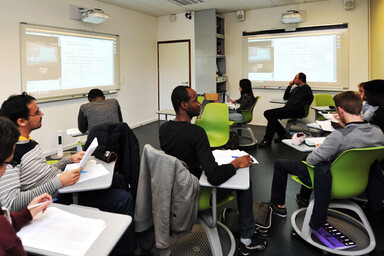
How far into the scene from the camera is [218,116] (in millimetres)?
3963

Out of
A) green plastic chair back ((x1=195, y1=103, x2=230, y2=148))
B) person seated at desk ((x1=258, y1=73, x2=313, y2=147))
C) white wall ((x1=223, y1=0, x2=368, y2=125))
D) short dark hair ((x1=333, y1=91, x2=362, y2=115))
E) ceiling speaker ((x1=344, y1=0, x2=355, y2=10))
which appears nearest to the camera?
short dark hair ((x1=333, y1=91, x2=362, y2=115))

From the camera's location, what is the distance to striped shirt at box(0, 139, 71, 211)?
1.46 m

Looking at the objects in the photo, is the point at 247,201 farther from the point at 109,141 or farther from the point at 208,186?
the point at 109,141

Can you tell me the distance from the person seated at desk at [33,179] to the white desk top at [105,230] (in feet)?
0.83

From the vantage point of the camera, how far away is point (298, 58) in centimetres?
652

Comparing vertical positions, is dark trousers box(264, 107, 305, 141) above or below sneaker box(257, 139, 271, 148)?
above

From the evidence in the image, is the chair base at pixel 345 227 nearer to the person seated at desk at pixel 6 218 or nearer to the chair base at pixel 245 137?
the person seated at desk at pixel 6 218

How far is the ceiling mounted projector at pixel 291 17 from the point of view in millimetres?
5938

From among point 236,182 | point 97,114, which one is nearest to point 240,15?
point 97,114

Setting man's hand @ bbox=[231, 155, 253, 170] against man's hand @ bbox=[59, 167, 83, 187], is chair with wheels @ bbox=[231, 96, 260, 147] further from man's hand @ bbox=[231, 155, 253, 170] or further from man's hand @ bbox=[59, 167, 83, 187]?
man's hand @ bbox=[59, 167, 83, 187]

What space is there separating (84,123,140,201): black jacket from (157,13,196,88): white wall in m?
5.17

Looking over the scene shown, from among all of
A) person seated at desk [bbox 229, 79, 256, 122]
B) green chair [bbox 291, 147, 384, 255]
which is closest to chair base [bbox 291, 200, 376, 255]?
green chair [bbox 291, 147, 384, 255]

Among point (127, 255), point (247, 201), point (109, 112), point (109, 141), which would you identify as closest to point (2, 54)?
point (109, 112)

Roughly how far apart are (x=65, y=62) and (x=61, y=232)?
4.58m
